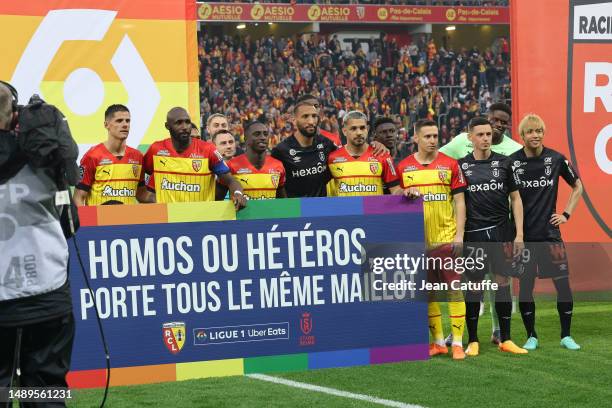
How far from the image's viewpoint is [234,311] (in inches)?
259

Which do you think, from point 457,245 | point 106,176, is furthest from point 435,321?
point 106,176

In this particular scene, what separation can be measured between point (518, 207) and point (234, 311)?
253 centimetres

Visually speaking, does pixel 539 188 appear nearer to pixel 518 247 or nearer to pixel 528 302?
pixel 518 247

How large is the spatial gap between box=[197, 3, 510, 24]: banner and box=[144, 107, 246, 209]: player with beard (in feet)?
96.2

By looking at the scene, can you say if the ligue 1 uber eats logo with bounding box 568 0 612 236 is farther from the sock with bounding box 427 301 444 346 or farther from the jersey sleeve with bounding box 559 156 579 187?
the sock with bounding box 427 301 444 346

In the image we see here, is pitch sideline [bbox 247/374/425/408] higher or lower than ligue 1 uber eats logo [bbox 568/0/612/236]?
lower

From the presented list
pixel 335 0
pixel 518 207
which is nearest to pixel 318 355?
pixel 518 207

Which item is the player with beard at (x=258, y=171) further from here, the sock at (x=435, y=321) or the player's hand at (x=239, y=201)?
the sock at (x=435, y=321)

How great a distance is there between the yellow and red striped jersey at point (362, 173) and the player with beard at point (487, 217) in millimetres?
670

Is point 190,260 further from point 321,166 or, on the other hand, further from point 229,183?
point 321,166

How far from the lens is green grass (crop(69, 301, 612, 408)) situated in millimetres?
5859

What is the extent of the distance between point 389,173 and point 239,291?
160 cm

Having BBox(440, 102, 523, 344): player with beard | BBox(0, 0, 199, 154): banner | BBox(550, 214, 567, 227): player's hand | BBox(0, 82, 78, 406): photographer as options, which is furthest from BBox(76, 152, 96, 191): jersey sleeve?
BBox(550, 214, 567, 227): player's hand

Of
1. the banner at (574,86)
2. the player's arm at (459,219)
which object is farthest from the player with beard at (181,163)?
the banner at (574,86)
